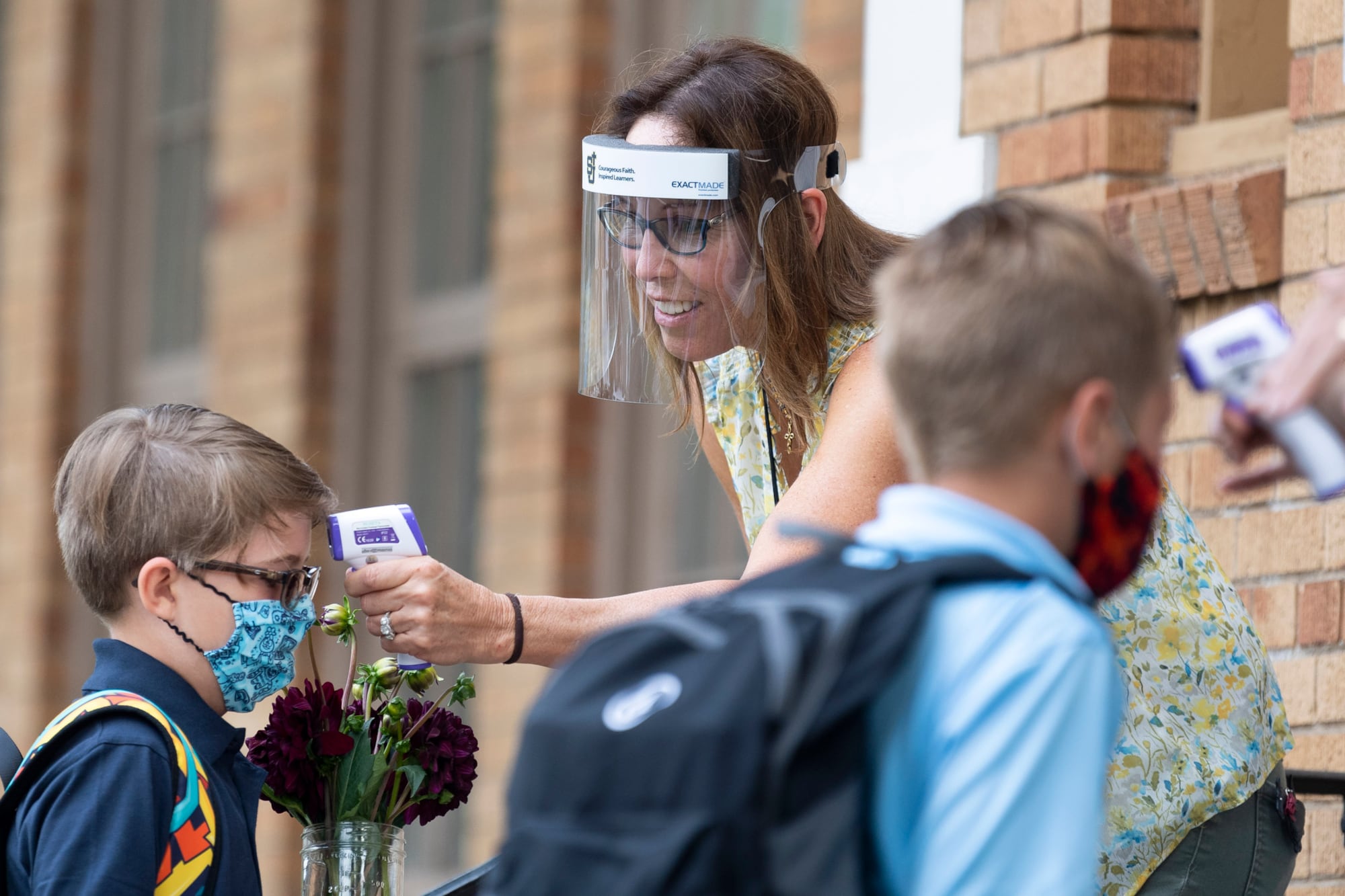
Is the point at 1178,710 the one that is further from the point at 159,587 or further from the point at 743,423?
the point at 159,587

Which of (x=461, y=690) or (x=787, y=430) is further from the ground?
(x=787, y=430)

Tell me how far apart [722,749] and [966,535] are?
10.8 inches

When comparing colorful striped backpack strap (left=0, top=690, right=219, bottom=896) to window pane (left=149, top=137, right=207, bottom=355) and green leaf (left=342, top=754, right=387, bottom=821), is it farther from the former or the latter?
window pane (left=149, top=137, right=207, bottom=355)

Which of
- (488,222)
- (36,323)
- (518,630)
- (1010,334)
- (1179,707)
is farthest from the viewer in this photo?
(36,323)

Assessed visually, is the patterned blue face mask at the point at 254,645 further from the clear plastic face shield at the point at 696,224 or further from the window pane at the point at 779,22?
the window pane at the point at 779,22

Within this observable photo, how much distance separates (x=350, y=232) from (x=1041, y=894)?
5.66 meters

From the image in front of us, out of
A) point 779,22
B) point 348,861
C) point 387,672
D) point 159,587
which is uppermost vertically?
point 779,22

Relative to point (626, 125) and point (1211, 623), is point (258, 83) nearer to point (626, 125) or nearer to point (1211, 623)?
point (626, 125)

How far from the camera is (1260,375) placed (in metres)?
1.55

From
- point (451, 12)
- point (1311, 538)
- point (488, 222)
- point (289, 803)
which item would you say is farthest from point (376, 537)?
point (451, 12)

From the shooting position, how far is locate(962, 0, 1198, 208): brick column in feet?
11.4

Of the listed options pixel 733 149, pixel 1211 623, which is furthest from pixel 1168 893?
pixel 733 149

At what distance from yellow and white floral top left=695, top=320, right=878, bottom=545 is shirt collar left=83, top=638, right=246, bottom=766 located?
77 cm

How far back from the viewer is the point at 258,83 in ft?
22.4
